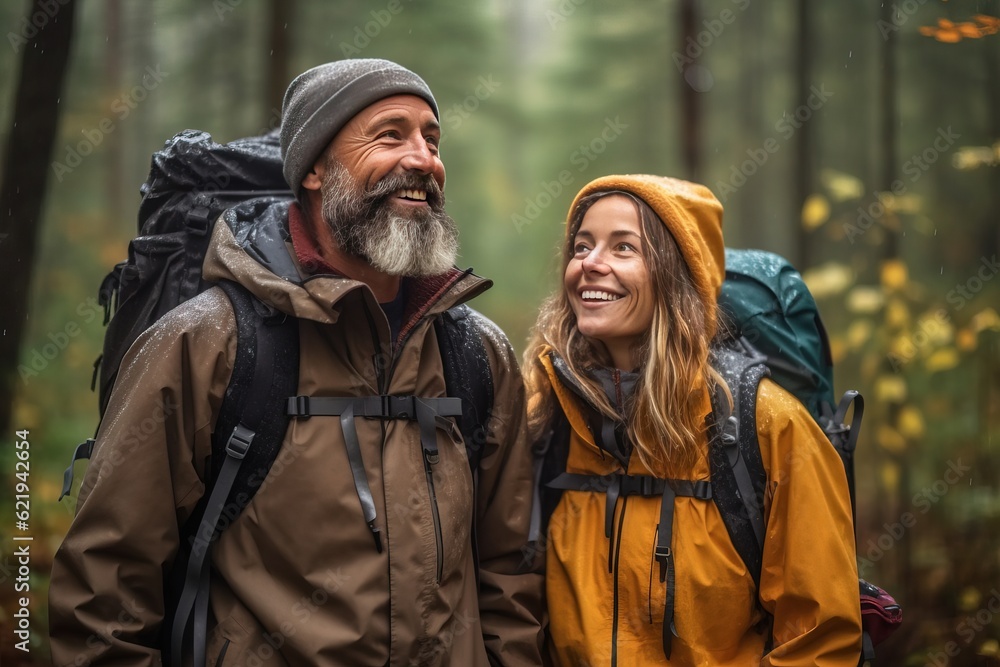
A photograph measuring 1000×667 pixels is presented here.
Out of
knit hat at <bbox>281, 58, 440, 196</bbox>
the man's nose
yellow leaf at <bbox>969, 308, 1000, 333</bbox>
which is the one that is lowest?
yellow leaf at <bbox>969, 308, 1000, 333</bbox>

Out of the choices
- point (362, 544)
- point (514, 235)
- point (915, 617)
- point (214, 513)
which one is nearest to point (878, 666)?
point (915, 617)

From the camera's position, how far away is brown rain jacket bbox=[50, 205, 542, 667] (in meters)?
2.97

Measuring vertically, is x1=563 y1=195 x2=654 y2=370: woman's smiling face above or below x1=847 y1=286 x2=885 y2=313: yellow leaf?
above

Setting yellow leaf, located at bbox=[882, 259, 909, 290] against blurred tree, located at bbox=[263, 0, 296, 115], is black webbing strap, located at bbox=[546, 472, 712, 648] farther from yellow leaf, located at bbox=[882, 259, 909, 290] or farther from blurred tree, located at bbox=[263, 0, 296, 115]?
blurred tree, located at bbox=[263, 0, 296, 115]

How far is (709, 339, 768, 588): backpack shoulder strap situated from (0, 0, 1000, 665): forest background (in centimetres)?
117

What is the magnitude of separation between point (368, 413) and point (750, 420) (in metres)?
1.58

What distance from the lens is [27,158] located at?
5.38 metres

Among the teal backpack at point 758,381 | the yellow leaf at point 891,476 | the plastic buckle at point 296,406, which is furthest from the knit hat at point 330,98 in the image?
the yellow leaf at point 891,476

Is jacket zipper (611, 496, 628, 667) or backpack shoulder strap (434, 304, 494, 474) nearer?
jacket zipper (611, 496, 628, 667)

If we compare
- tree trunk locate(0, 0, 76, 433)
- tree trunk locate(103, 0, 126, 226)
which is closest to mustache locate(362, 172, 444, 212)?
tree trunk locate(0, 0, 76, 433)

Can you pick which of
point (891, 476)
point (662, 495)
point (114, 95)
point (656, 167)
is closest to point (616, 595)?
point (662, 495)

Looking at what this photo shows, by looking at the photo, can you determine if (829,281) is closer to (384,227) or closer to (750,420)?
(750,420)

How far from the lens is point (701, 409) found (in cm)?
364

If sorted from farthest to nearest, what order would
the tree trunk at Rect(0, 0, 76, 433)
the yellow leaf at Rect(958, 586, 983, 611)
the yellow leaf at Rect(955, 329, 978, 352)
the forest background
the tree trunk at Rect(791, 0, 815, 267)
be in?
the tree trunk at Rect(791, 0, 815, 267), the yellow leaf at Rect(955, 329, 978, 352), the yellow leaf at Rect(958, 586, 983, 611), the forest background, the tree trunk at Rect(0, 0, 76, 433)
